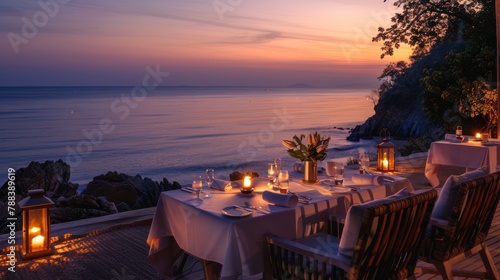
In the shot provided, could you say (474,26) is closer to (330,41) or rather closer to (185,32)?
(330,41)

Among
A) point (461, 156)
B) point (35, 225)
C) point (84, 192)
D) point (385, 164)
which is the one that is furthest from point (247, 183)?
point (84, 192)

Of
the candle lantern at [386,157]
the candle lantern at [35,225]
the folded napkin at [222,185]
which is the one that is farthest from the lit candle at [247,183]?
the candle lantern at [386,157]

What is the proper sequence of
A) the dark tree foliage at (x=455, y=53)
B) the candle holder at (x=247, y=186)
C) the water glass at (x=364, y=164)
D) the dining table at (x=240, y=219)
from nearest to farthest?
the dining table at (x=240, y=219), the candle holder at (x=247, y=186), the water glass at (x=364, y=164), the dark tree foliage at (x=455, y=53)

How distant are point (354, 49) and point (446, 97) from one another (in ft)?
10.3

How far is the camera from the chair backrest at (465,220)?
2443mm

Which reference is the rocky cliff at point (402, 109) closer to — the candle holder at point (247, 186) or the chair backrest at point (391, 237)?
the candle holder at point (247, 186)

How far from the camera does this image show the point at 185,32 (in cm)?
1869

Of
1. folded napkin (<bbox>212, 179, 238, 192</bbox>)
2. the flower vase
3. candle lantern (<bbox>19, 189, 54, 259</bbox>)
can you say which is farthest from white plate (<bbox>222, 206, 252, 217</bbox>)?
candle lantern (<bbox>19, 189, 54, 259</bbox>)

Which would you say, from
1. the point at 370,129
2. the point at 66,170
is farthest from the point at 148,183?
the point at 370,129

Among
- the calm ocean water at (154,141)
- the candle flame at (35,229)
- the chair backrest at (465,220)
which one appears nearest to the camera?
the chair backrest at (465,220)

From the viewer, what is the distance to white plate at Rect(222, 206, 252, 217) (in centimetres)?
233

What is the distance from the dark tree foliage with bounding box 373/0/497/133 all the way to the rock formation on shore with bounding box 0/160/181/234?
6.42m

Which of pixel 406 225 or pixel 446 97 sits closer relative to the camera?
pixel 406 225

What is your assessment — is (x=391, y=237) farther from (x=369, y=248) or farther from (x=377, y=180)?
(x=377, y=180)
